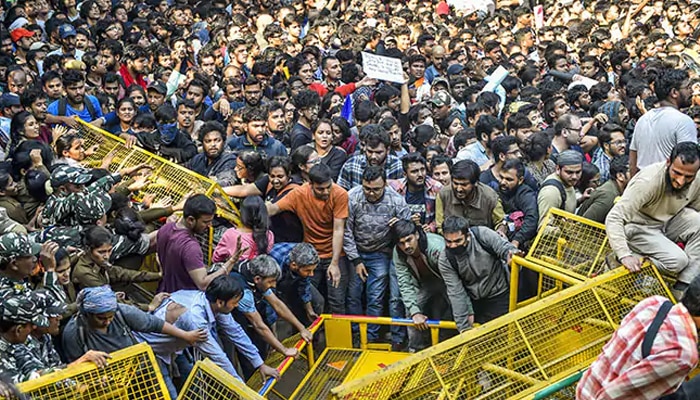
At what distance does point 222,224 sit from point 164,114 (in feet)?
5.69

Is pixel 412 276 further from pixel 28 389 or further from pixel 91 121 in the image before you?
pixel 91 121

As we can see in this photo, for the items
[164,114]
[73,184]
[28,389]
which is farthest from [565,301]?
[164,114]

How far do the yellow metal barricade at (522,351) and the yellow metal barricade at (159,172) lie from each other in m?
2.79

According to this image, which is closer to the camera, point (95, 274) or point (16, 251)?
point (16, 251)

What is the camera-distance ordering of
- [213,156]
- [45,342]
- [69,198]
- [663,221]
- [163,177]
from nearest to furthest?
1. [45,342]
2. [663,221]
3. [69,198]
4. [163,177]
5. [213,156]

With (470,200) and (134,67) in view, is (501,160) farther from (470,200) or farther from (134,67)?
(134,67)

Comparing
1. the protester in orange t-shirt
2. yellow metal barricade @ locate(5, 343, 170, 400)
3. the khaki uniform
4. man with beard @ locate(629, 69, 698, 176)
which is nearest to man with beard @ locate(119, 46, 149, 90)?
the protester in orange t-shirt

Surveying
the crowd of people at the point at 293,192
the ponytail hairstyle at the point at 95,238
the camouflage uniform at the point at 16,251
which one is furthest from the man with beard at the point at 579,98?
the camouflage uniform at the point at 16,251

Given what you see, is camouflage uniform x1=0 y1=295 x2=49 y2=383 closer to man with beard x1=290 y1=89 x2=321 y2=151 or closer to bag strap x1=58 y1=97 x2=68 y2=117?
man with beard x1=290 y1=89 x2=321 y2=151

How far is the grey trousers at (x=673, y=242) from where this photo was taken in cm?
491

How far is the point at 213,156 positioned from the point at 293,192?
127cm

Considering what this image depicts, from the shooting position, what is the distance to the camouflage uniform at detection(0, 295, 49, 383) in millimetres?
3826

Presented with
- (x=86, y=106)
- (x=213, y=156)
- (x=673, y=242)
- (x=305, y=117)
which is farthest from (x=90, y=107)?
(x=673, y=242)

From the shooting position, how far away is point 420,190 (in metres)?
6.71
